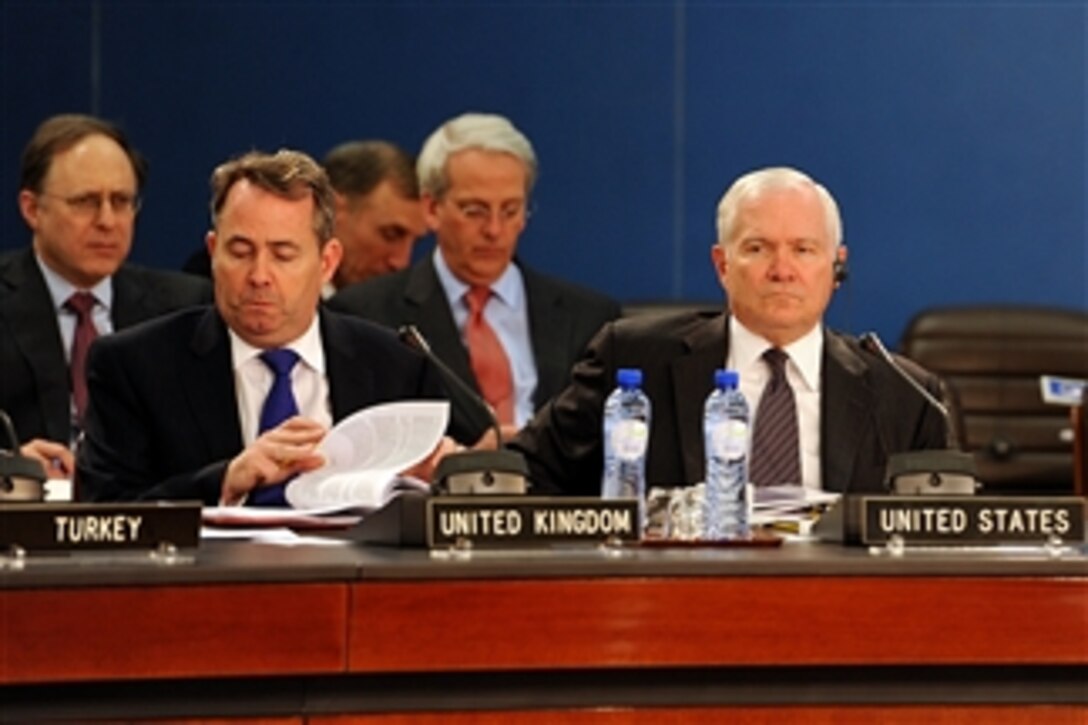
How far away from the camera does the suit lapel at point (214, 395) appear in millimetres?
3992

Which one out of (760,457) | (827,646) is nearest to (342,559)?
(827,646)

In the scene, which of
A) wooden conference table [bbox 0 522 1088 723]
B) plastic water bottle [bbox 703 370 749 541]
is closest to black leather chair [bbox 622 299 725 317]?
plastic water bottle [bbox 703 370 749 541]

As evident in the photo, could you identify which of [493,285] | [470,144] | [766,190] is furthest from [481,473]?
[470,144]

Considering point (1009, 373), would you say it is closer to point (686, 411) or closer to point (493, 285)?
point (493, 285)

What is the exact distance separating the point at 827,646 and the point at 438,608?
1.56 ft

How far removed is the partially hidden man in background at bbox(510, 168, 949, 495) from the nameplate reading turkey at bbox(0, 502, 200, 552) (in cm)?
140

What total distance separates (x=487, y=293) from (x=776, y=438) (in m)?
2.05

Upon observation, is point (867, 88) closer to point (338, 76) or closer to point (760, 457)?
point (338, 76)

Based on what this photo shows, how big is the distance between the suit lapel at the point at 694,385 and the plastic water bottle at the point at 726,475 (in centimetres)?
38

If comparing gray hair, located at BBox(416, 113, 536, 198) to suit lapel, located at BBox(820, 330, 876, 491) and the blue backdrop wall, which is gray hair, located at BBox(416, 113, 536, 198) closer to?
the blue backdrop wall

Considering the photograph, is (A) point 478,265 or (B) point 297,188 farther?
(A) point 478,265

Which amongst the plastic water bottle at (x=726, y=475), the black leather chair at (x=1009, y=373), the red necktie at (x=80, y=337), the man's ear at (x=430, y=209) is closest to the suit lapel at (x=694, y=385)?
the plastic water bottle at (x=726, y=475)

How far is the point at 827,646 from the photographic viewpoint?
9.11ft

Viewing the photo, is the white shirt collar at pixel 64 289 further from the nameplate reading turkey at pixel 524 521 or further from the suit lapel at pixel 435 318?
the nameplate reading turkey at pixel 524 521
